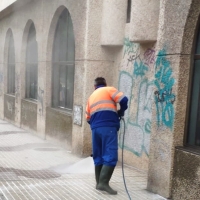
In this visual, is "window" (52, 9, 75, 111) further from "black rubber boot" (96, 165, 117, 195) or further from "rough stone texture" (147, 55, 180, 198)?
"rough stone texture" (147, 55, 180, 198)

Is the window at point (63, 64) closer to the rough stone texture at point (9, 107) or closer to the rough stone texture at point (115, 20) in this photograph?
the rough stone texture at point (115, 20)

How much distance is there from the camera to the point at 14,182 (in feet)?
19.2

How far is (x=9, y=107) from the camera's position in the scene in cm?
1406

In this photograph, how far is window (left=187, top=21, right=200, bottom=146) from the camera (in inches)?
199

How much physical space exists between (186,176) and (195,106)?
94 cm

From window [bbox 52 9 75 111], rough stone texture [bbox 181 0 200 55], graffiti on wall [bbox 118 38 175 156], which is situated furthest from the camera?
window [bbox 52 9 75 111]

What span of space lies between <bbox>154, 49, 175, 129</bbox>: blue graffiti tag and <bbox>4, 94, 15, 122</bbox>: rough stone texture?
896 centimetres

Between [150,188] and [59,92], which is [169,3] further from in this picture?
[59,92]

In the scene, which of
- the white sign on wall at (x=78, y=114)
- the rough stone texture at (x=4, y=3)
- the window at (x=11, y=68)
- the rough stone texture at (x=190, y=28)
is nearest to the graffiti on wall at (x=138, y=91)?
the white sign on wall at (x=78, y=114)

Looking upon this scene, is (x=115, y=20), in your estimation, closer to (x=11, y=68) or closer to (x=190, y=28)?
(x=190, y=28)

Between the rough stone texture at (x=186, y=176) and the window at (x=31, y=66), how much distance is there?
7.33 meters

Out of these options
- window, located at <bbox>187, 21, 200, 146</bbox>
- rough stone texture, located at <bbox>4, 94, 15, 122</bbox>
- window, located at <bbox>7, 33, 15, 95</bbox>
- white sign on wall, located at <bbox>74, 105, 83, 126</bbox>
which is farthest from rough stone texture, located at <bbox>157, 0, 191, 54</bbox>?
window, located at <bbox>7, 33, 15, 95</bbox>

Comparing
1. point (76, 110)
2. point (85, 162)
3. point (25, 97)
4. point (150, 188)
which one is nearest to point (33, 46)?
point (25, 97)

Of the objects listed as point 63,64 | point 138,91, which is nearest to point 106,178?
point 138,91
